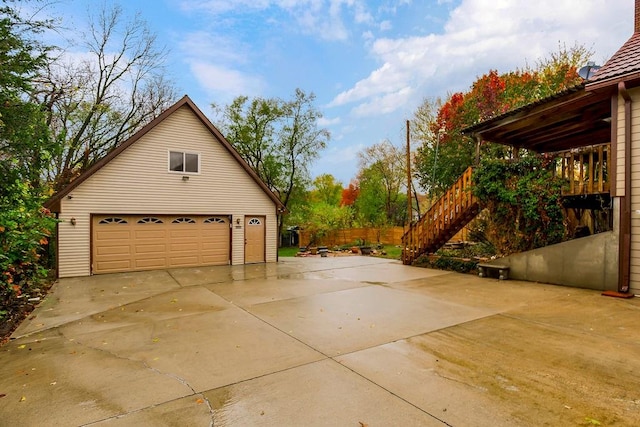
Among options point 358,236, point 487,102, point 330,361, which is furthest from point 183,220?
point 487,102

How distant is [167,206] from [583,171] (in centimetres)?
1247

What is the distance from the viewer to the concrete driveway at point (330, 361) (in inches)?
108

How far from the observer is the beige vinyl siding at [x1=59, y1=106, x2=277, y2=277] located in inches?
421

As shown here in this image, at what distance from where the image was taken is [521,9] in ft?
44.4

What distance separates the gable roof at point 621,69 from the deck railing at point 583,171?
1536mm

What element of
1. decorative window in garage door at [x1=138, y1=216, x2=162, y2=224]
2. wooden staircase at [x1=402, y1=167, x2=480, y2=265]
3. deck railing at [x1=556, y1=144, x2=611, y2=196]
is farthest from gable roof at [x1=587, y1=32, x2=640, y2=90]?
decorative window in garage door at [x1=138, y1=216, x2=162, y2=224]

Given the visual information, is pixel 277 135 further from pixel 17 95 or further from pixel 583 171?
pixel 583 171

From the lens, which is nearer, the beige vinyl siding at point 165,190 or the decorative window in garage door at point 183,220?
the beige vinyl siding at point 165,190

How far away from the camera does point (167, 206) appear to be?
1200 centimetres

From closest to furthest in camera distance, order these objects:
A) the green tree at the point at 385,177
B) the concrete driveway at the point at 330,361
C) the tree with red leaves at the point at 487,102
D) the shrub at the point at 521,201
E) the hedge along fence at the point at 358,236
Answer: the concrete driveway at the point at 330,361 < the shrub at the point at 521,201 < the tree with red leaves at the point at 487,102 < the hedge along fence at the point at 358,236 < the green tree at the point at 385,177

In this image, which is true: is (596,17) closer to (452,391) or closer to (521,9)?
(521,9)

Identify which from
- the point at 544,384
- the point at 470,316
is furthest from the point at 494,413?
the point at 470,316

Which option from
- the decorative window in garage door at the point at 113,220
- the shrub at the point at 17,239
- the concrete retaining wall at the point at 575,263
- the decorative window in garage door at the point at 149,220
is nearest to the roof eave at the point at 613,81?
the concrete retaining wall at the point at 575,263

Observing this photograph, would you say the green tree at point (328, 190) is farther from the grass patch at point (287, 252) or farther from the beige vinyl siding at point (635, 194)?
the beige vinyl siding at point (635, 194)
